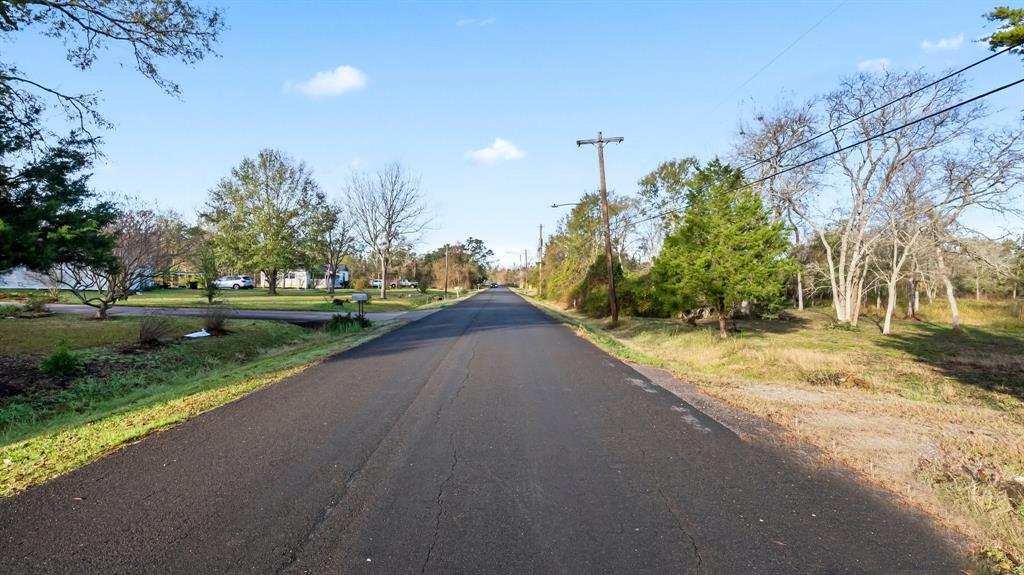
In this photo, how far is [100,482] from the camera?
3893mm

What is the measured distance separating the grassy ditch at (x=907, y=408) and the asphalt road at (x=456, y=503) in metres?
0.43

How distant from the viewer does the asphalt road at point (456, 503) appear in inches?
111

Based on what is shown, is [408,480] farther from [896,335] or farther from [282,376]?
[896,335]

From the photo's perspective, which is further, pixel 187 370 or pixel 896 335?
pixel 896 335

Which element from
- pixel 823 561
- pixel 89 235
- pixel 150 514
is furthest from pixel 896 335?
pixel 89 235

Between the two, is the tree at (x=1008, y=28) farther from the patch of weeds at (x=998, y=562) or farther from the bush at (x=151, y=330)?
the bush at (x=151, y=330)

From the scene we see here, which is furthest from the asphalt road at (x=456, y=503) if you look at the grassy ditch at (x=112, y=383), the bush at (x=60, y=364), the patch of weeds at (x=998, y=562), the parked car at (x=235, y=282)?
the parked car at (x=235, y=282)

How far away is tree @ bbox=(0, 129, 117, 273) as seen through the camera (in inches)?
371

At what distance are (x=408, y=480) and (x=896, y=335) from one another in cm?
2437

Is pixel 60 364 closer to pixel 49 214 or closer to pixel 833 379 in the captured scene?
pixel 49 214

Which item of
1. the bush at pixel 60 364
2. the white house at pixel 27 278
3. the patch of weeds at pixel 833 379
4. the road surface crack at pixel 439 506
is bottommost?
the patch of weeds at pixel 833 379

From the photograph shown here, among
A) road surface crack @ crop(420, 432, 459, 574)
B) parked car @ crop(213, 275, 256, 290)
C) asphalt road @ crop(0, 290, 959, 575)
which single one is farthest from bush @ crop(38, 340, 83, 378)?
parked car @ crop(213, 275, 256, 290)

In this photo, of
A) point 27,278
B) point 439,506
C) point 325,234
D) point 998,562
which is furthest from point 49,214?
point 325,234

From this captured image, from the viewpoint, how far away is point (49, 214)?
992 centimetres
